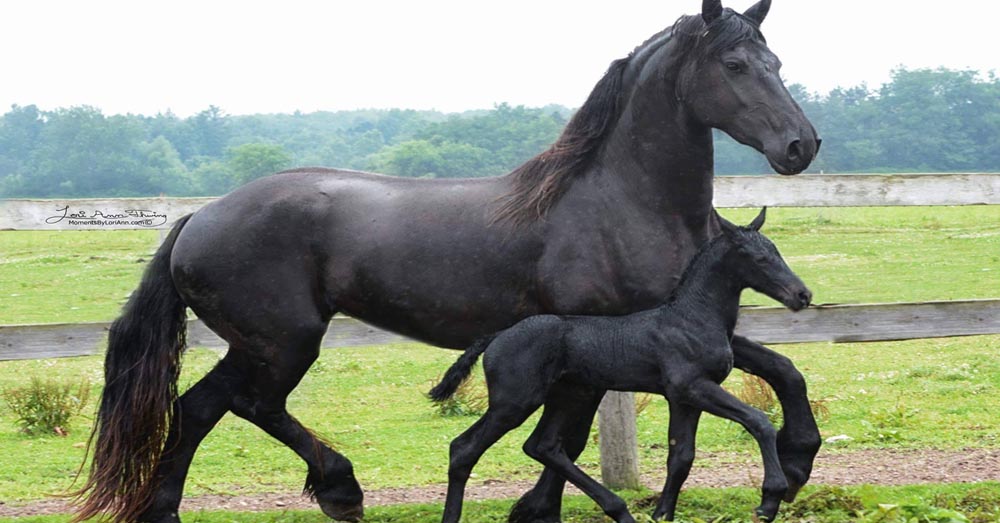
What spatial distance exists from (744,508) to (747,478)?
42.5 inches

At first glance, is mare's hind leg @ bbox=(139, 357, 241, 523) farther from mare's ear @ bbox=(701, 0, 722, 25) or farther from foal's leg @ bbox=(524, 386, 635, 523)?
mare's ear @ bbox=(701, 0, 722, 25)

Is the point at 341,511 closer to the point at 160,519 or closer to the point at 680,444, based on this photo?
the point at 160,519

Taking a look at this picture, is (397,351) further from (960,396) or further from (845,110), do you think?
(845,110)

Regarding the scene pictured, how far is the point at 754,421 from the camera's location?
177 inches

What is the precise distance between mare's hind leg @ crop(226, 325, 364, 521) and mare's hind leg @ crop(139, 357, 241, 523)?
78 mm

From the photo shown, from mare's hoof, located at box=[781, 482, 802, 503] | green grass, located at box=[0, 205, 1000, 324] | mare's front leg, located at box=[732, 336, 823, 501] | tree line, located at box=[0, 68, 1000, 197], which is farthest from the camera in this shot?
tree line, located at box=[0, 68, 1000, 197]

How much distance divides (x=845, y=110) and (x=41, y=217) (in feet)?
74.8

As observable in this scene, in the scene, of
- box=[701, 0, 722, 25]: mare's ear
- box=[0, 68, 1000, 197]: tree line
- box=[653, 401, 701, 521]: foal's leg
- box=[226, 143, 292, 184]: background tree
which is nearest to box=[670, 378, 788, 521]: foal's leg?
box=[653, 401, 701, 521]: foal's leg

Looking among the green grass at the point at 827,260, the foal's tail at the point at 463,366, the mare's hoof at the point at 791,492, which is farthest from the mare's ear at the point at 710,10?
the green grass at the point at 827,260

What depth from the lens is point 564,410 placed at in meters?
4.92

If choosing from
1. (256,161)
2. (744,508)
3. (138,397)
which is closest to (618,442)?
(744,508)

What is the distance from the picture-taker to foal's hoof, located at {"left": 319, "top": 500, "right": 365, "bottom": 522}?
555 centimetres

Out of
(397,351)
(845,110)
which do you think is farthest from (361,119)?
(397,351)

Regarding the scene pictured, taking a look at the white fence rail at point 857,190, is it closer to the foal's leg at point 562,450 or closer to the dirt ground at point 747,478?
the dirt ground at point 747,478
